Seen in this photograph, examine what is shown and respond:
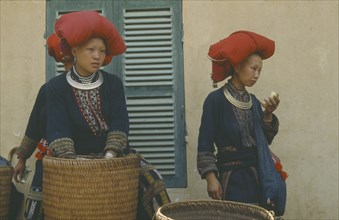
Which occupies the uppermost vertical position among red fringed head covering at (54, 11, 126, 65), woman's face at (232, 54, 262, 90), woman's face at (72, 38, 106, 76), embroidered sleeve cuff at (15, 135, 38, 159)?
red fringed head covering at (54, 11, 126, 65)

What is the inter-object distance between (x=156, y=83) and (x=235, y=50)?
3.72ft

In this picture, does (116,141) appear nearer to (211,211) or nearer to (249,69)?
(211,211)

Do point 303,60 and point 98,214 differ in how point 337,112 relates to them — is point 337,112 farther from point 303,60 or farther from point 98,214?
point 98,214

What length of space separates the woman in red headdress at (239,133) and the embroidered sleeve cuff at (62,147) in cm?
92

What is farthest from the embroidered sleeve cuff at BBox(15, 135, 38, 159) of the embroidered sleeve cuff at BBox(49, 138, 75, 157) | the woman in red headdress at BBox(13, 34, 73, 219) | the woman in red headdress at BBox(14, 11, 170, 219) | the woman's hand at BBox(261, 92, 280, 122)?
the woman's hand at BBox(261, 92, 280, 122)

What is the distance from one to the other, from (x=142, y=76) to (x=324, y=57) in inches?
61.4

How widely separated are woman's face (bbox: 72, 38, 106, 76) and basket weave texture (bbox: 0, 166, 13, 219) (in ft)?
3.10

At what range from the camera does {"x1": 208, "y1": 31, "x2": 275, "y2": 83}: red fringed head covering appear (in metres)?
3.74

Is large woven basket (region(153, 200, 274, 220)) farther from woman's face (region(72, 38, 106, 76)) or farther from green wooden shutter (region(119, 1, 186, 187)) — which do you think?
green wooden shutter (region(119, 1, 186, 187))

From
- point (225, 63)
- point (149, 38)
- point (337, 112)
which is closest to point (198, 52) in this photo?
point (149, 38)

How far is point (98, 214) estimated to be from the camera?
328 centimetres

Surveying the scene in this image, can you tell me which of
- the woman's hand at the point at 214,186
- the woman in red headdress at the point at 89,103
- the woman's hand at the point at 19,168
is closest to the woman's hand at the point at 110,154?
the woman in red headdress at the point at 89,103

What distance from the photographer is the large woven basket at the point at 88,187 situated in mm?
3230

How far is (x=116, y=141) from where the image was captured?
3562 millimetres
